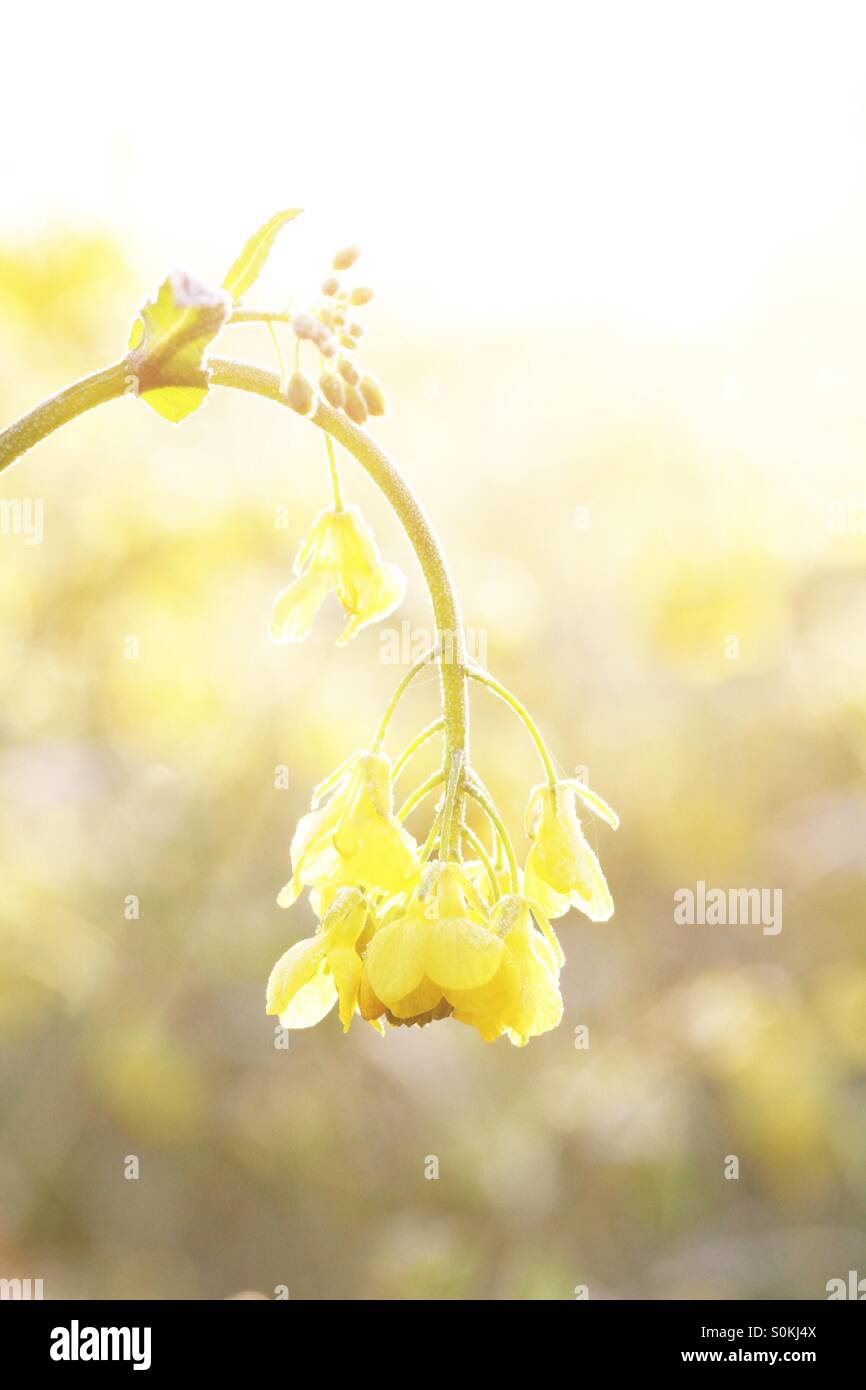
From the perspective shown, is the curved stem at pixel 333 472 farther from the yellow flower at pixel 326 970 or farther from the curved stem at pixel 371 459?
the yellow flower at pixel 326 970

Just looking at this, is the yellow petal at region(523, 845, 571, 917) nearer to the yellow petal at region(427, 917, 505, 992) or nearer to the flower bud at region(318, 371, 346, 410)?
the yellow petal at region(427, 917, 505, 992)

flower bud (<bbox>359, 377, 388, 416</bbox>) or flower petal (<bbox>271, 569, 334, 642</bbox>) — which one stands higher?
flower bud (<bbox>359, 377, 388, 416</bbox>)

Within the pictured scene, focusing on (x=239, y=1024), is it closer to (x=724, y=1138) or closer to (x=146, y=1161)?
(x=146, y=1161)

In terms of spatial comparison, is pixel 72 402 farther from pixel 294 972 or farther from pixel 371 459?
pixel 294 972

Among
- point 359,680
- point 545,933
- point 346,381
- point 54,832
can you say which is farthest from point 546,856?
point 54,832

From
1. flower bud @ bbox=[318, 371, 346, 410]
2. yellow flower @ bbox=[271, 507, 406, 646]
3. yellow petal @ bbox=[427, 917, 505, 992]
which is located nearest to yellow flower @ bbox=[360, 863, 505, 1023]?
yellow petal @ bbox=[427, 917, 505, 992]

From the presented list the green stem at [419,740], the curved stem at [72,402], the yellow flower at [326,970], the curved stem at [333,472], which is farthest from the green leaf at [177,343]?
the yellow flower at [326,970]
